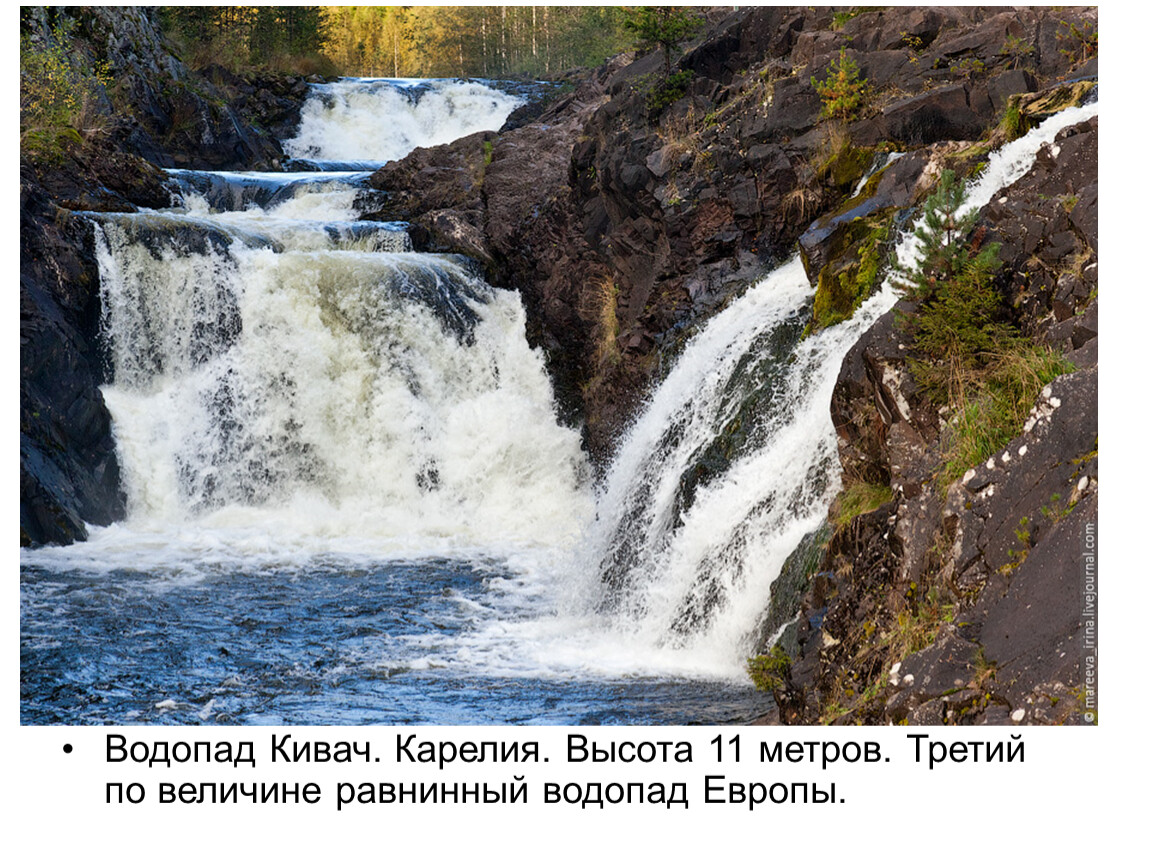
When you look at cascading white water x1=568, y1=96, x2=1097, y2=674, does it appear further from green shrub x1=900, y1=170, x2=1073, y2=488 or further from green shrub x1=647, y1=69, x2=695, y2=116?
green shrub x1=647, y1=69, x2=695, y2=116

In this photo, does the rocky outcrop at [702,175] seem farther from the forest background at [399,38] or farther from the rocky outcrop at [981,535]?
the forest background at [399,38]

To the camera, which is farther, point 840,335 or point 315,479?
point 315,479

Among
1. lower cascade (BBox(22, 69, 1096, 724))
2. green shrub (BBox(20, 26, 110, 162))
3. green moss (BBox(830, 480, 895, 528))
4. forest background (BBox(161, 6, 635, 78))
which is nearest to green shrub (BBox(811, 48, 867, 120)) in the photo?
lower cascade (BBox(22, 69, 1096, 724))

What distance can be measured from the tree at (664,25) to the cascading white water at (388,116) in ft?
39.6

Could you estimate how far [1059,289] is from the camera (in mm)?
6184

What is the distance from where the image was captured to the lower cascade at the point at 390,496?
7.77m

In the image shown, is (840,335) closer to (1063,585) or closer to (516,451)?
(1063,585)

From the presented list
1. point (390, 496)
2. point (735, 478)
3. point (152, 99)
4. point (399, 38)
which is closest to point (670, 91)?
point (390, 496)

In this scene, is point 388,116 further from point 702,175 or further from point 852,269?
point 852,269

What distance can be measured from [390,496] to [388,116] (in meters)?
16.7

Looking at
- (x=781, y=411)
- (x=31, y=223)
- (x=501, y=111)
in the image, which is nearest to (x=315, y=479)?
(x=31, y=223)

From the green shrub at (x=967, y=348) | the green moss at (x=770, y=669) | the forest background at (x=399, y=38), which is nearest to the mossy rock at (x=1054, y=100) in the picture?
the green shrub at (x=967, y=348)

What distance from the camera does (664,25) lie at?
50.3ft

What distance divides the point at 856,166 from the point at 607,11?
56.7 feet
